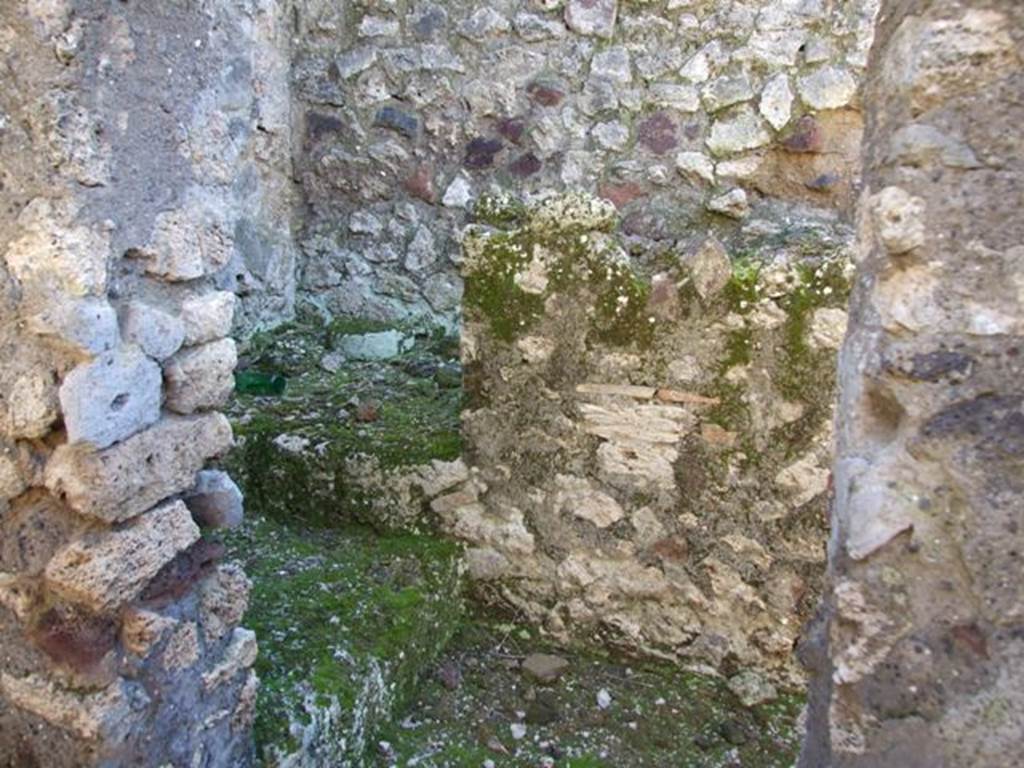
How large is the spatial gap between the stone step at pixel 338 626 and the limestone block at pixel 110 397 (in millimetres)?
798

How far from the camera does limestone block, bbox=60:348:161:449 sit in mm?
1428

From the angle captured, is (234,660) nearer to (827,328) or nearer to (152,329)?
(152,329)

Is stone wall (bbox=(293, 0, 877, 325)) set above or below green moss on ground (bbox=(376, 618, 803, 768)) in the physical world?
above

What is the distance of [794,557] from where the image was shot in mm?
2488

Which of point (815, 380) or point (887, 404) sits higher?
point (887, 404)

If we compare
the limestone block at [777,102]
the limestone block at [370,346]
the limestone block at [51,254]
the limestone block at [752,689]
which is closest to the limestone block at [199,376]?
the limestone block at [51,254]

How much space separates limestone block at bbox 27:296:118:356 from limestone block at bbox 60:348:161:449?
3 centimetres

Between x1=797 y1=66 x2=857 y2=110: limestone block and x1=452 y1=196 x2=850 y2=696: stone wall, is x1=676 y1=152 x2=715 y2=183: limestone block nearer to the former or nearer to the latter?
x1=797 y1=66 x2=857 y2=110: limestone block

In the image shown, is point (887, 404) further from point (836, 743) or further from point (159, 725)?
point (159, 725)

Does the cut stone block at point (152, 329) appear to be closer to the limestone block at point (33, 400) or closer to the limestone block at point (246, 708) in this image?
the limestone block at point (33, 400)

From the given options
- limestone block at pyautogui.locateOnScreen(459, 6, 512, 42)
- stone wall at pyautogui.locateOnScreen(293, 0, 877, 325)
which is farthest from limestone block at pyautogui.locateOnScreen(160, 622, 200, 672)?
limestone block at pyautogui.locateOnScreen(459, 6, 512, 42)

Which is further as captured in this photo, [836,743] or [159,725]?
[159,725]

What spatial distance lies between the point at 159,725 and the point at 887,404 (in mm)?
1363

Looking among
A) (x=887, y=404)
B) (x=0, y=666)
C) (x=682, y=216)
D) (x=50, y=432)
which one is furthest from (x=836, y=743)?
(x=682, y=216)
